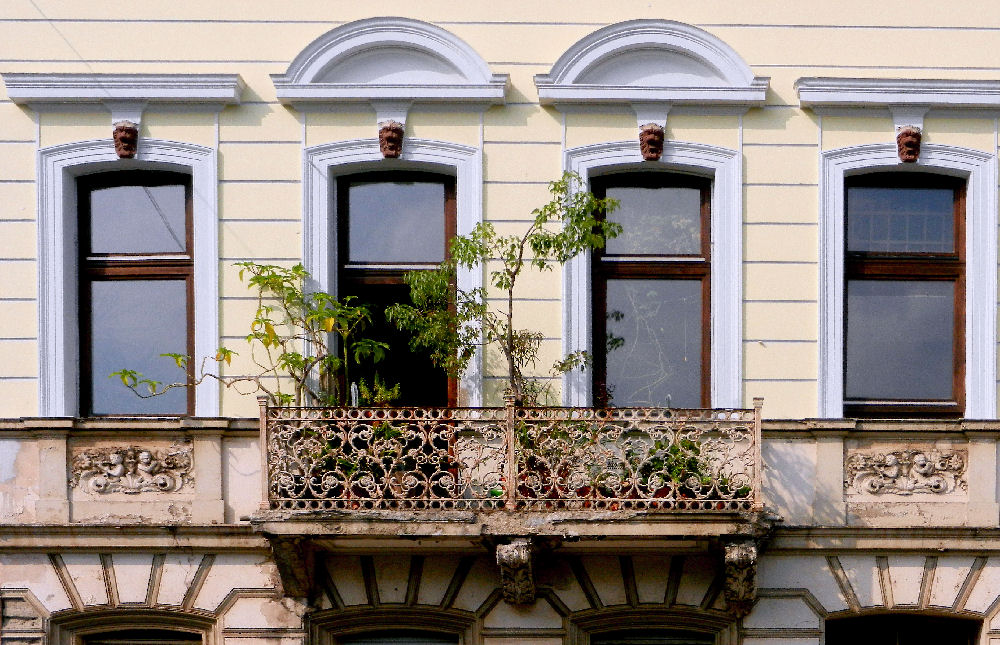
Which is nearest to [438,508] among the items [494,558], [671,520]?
[494,558]

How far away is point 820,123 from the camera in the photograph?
10.4 m

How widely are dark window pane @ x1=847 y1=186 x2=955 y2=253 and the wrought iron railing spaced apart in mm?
2253

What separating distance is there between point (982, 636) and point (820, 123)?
177 inches

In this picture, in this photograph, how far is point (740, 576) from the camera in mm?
9461

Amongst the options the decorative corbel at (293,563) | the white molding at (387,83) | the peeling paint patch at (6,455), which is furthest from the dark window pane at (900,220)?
the peeling paint patch at (6,455)

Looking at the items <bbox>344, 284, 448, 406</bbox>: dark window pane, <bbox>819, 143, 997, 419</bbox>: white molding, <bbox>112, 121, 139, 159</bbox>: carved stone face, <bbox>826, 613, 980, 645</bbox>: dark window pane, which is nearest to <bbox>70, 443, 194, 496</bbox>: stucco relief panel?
<bbox>344, 284, 448, 406</bbox>: dark window pane

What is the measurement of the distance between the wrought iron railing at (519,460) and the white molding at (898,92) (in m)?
2.90

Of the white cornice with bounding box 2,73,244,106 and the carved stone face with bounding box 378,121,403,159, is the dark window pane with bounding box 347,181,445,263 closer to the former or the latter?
the carved stone face with bounding box 378,121,403,159

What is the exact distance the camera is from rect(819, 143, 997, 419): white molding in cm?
1014

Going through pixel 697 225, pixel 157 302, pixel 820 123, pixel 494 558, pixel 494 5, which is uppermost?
pixel 494 5

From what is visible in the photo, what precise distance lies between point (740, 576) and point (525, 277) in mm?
3004

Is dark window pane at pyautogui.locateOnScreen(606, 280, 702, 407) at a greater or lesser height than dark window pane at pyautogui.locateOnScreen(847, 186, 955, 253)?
lesser

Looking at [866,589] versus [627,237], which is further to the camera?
[627,237]

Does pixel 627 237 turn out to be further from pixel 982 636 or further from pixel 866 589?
pixel 982 636
